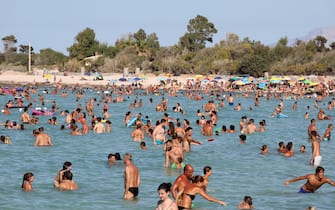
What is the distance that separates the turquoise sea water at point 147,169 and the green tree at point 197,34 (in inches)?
2325

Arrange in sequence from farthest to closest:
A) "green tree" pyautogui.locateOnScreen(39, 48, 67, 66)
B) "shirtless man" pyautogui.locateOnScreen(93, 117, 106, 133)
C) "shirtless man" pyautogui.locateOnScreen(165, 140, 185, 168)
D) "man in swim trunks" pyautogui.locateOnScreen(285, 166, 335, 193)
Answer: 1. "green tree" pyautogui.locateOnScreen(39, 48, 67, 66)
2. "shirtless man" pyautogui.locateOnScreen(93, 117, 106, 133)
3. "shirtless man" pyautogui.locateOnScreen(165, 140, 185, 168)
4. "man in swim trunks" pyautogui.locateOnScreen(285, 166, 335, 193)

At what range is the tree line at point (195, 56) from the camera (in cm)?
Result: 6681

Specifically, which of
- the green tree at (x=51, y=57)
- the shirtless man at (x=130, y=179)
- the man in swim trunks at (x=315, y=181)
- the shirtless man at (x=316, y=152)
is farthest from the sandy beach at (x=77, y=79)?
the shirtless man at (x=130, y=179)

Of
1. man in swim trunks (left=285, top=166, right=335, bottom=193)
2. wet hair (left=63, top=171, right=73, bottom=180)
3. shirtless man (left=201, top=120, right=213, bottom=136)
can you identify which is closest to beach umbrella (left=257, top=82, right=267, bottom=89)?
shirtless man (left=201, top=120, right=213, bottom=136)

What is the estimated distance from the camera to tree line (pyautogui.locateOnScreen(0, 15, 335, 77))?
219ft

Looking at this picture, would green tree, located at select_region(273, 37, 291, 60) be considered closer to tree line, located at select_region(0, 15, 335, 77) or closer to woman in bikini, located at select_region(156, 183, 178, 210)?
tree line, located at select_region(0, 15, 335, 77)

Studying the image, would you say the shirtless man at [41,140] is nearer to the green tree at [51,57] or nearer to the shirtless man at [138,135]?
the shirtless man at [138,135]

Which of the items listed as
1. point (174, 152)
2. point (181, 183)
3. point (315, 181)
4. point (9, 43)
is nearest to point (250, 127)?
point (174, 152)

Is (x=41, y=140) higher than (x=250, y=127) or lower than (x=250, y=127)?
lower

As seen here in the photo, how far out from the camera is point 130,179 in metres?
11.8

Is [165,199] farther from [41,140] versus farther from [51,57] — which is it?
[51,57]

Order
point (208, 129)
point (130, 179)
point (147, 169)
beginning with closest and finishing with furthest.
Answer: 1. point (130, 179)
2. point (147, 169)
3. point (208, 129)

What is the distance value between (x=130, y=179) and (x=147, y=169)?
15.4 feet

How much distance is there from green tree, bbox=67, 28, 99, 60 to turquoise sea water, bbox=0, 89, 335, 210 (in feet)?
189
